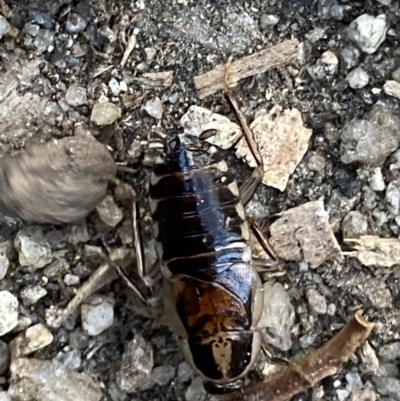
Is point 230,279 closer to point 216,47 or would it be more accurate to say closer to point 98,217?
point 98,217

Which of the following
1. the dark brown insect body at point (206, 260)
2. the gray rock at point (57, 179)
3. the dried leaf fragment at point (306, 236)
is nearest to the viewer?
the gray rock at point (57, 179)

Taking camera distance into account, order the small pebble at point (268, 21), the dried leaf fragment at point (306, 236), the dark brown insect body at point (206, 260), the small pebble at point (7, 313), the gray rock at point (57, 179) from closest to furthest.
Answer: the gray rock at point (57, 179), the dark brown insect body at point (206, 260), the small pebble at point (7, 313), the dried leaf fragment at point (306, 236), the small pebble at point (268, 21)

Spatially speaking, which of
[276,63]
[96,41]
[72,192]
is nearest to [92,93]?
[96,41]

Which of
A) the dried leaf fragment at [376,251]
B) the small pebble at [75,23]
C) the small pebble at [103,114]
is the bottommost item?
the dried leaf fragment at [376,251]

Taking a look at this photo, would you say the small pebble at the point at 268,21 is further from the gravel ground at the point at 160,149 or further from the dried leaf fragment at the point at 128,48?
the dried leaf fragment at the point at 128,48

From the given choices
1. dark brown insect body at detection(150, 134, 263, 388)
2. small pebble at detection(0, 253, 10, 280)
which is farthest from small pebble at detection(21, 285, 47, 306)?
dark brown insect body at detection(150, 134, 263, 388)

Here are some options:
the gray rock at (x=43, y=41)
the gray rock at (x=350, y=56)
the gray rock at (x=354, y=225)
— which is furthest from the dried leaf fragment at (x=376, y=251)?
the gray rock at (x=43, y=41)
